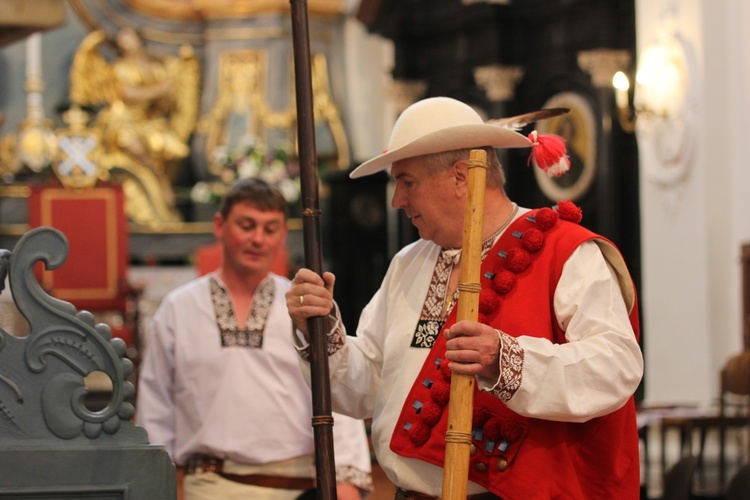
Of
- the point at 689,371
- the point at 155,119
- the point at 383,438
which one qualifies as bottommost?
the point at 689,371

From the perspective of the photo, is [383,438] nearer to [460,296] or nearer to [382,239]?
[460,296]

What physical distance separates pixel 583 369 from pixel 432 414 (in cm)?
45

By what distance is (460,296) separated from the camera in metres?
2.70

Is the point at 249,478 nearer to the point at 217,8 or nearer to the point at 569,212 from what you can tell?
the point at 569,212

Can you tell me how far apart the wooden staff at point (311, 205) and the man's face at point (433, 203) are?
34 centimetres

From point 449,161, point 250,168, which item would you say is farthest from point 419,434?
point 250,168

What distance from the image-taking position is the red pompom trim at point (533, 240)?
3029 mm

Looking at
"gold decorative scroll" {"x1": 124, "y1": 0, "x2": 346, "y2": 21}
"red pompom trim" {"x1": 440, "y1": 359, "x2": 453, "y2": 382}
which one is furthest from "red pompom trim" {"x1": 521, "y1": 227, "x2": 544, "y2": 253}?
"gold decorative scroll" {"x1": 124, "y1": 0, "x2": 346, "y2": 21}

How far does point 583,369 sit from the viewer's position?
2.73 metres

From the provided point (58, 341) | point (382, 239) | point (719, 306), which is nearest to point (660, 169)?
point (719, 306)

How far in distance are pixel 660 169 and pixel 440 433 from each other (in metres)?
6.81

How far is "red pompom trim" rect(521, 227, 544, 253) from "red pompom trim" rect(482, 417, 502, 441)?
1.43ft

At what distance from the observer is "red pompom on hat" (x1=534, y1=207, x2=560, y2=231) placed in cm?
308

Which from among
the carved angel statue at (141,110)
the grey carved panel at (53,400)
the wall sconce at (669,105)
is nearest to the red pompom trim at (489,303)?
the grey carved panel at (53,400)
